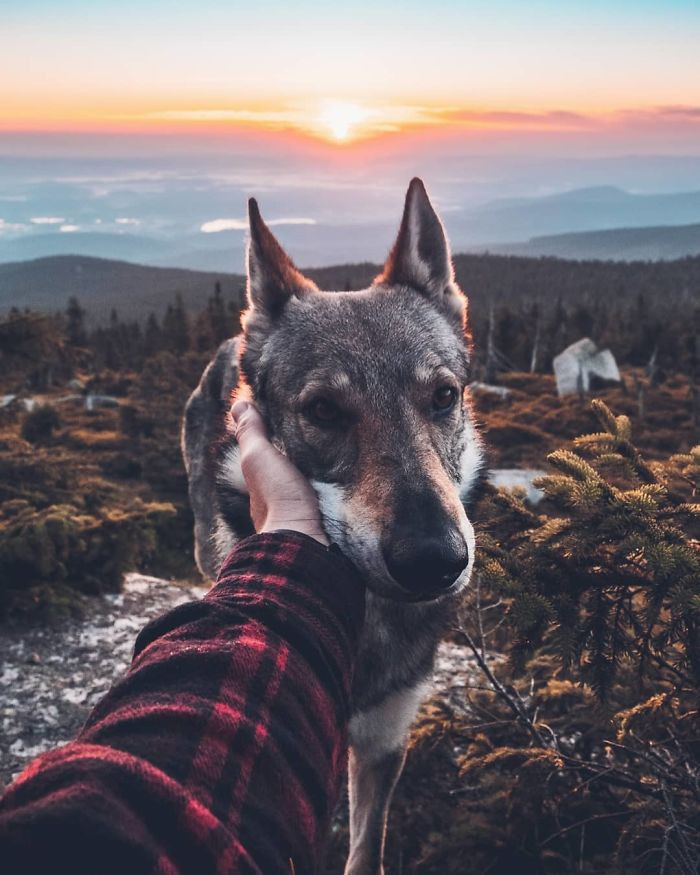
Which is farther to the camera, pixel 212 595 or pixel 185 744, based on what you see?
pixel 212 595

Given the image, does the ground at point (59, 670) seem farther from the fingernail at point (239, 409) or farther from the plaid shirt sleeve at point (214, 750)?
the plaid shirt sleeve at point (214, 750)

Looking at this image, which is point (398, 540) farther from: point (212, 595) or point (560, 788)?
point (560, 788)

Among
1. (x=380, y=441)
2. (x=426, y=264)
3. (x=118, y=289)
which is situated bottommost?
(x=118, y=289)

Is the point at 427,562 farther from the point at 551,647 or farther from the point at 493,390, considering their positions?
the point at 493,390

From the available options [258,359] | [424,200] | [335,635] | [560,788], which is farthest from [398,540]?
[560,788]

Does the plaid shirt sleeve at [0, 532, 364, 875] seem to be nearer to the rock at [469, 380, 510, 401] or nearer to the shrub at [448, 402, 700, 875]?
the shrub at [448, 402, 700, 875]

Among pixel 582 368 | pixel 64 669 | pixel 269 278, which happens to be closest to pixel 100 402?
pixel 582 368

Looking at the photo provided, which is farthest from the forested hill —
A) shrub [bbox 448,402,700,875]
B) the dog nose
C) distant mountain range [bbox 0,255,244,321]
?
the dog nose

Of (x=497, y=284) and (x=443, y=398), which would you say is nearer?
(x=443, y=398)
